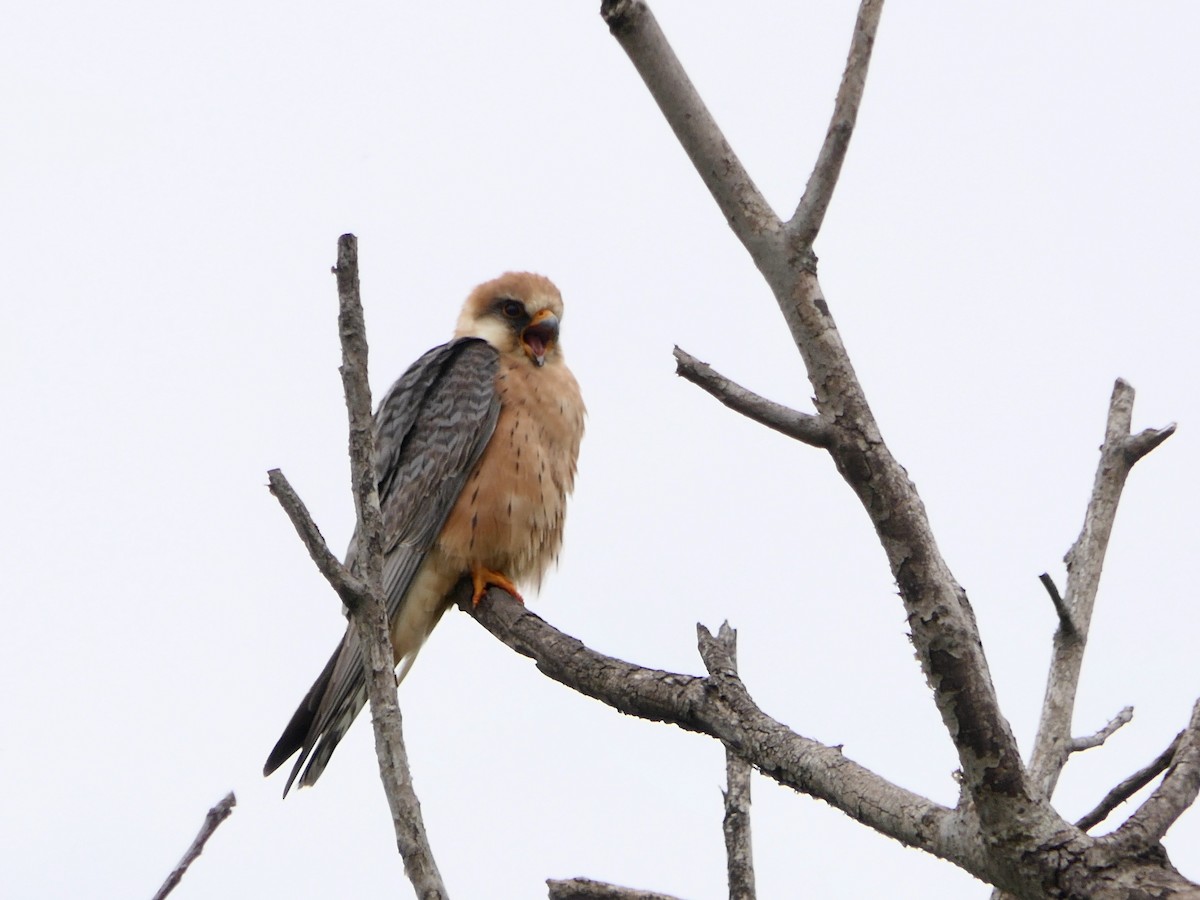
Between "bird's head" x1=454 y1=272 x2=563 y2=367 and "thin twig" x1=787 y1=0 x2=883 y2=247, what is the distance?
3456mm

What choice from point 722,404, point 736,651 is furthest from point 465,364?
point 722,404

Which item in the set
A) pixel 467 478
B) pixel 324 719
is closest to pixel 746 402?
pixel 324 719

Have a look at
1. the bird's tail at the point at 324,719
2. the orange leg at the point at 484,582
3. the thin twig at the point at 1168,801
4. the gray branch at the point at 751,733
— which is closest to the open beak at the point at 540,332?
the orange leg at the point at 484,582

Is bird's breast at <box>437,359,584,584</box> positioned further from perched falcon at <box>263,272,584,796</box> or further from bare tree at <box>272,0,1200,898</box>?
bare tree at <box>272,0,1200,898</box>

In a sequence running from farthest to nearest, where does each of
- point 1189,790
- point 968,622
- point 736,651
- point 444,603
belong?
point 444,603 < point 736,651 < point 968,622 < point 1189,790

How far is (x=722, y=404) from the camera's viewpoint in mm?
1988

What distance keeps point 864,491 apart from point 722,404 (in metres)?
0.25

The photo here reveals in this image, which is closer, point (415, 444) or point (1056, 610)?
point (1056, 610)

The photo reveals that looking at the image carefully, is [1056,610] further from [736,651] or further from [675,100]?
[675,100]

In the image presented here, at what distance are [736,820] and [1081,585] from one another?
0.96 m

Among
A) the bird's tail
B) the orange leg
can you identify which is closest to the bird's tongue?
the orange leg

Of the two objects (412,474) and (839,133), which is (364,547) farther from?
(412,474)

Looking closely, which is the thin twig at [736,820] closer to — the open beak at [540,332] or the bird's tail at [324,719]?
the bird's tail at [324,719]

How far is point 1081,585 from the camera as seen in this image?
299 cm
